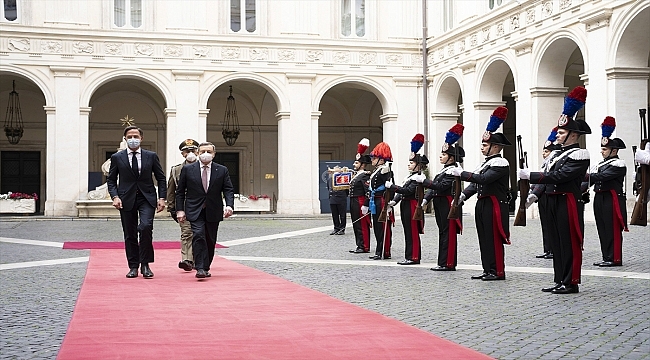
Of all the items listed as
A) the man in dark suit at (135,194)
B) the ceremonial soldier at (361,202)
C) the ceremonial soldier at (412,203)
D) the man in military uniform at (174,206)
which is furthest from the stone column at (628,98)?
the man in dark suit at (135,194)

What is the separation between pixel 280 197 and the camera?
28188mm

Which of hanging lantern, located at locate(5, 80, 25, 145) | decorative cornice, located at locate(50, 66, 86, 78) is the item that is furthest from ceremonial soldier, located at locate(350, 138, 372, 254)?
hanging lantern, located at locate(5, 80, 25, 145)

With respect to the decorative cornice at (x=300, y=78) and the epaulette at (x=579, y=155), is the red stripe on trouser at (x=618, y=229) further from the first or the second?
the decorative cornice at (x=300, y=78)

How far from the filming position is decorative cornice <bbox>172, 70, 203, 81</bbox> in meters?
27.3

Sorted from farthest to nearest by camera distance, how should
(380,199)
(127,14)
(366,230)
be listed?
1. (127,14)
2. (366,230)
3. (380,199)

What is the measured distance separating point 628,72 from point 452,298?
1302cm

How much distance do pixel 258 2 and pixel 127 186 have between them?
19398mm

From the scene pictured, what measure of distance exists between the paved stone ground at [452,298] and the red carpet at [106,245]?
73cm

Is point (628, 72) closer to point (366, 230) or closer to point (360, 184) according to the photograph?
point (360, 184)

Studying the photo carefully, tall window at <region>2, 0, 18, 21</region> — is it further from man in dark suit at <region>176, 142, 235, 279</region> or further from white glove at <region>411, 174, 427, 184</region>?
white glove at <region>411, 174, 427, 184</region>

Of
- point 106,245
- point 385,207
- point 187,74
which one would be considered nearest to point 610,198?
point 385,207

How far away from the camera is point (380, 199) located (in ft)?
40.9

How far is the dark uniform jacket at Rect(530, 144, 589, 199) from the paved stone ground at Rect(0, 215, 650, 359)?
3.43 feet

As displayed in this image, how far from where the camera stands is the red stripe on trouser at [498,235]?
9.16m
